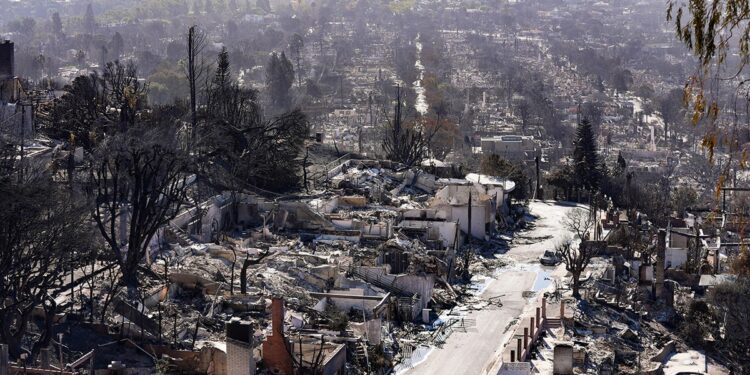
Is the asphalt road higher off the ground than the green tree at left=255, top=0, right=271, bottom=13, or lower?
higher

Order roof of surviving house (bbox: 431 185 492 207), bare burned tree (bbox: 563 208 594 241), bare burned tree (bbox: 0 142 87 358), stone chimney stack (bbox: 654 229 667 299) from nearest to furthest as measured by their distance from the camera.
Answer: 1. bare burned tree (bbox: 0 142 87 358)
2. stone chimney stack (bbox: 654 229 667 299)
3. bare burned tree (bbox: 563 208 594 241)
4. roof of surviving house (bbox: 431 185 492 207)

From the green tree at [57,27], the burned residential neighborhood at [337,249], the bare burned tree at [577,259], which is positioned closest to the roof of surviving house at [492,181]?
the burned residential neighborhood at [337,249]

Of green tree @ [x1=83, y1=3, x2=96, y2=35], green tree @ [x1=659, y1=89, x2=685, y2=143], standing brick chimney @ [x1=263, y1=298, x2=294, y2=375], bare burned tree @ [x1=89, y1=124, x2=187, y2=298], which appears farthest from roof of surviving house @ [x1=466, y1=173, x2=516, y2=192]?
green tree @ [x1=83, y1=3, x2=96, y2=35]

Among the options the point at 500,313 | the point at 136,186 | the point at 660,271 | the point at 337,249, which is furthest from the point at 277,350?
the point at 660,271

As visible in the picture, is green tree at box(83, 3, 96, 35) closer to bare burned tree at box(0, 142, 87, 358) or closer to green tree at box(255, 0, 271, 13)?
green tree at box(255, 0, 271, 13)

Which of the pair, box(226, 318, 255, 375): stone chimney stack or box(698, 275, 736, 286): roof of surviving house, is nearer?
box(226, 318, 255, 375): stone chimney stack

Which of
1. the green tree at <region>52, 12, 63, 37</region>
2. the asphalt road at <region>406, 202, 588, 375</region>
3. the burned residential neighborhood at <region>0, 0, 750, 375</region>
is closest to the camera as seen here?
the burned residential neighborhood at <region>0, 0, 750, 375</region>

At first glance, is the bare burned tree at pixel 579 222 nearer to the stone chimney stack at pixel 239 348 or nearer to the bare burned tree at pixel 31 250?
A: the bare burned tree at pixel 31 250
